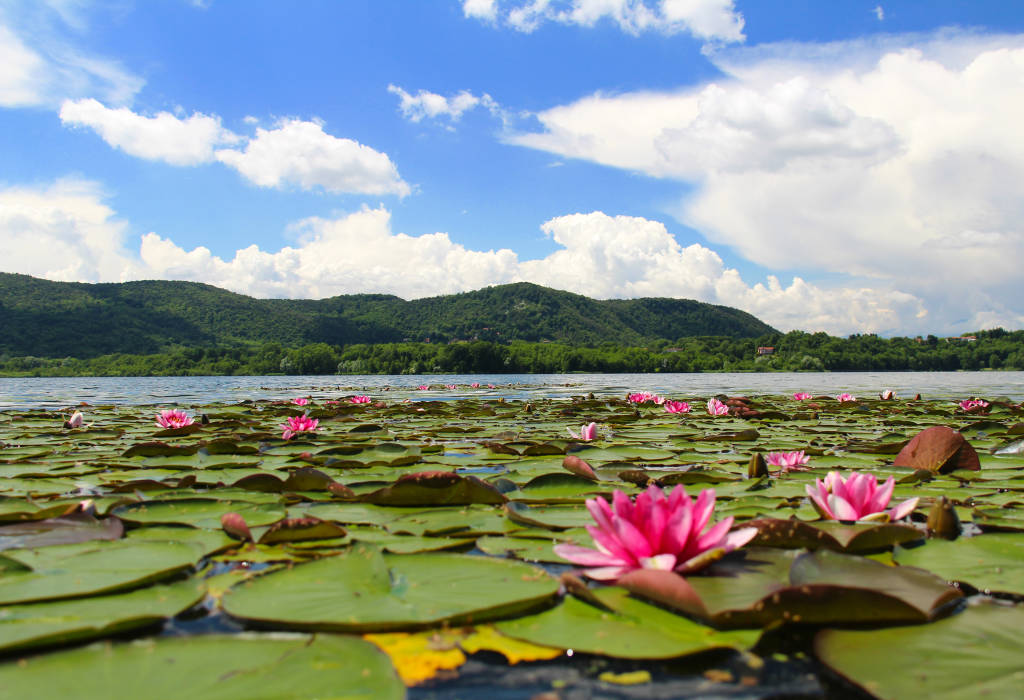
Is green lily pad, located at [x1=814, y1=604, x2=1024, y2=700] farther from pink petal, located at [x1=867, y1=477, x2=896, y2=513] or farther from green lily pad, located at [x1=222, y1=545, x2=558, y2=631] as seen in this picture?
pink petal, located at [x1=867, y1=477, x2=896, y2=513]

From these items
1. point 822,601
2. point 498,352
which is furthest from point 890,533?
point 498,352

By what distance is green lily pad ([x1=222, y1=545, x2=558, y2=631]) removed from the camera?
4.62ft

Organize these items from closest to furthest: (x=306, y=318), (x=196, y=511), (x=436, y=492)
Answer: (x=196, y=511) → (x=436, y=492) → (x=306, y=318)

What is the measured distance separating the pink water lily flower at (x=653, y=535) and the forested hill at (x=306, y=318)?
234 feet

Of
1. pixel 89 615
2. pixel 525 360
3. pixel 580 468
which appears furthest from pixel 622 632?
pixel 525 360

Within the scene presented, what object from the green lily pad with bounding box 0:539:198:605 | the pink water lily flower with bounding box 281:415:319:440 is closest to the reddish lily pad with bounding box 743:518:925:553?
the green lily pad with bounding box 0:539:198:605

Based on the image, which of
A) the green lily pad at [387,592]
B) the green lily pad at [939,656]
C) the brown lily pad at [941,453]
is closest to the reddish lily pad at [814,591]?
the green lily pad at [939,656]

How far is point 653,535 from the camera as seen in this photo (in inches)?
66.2

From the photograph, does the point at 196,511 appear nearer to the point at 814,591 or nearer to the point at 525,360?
the point at 814,591

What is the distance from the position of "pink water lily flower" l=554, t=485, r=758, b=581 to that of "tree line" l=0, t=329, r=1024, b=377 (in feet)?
170

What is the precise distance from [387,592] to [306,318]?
95.2 metres

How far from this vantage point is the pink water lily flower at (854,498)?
226cm

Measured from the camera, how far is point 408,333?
303 feet

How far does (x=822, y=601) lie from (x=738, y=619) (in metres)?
0.19
